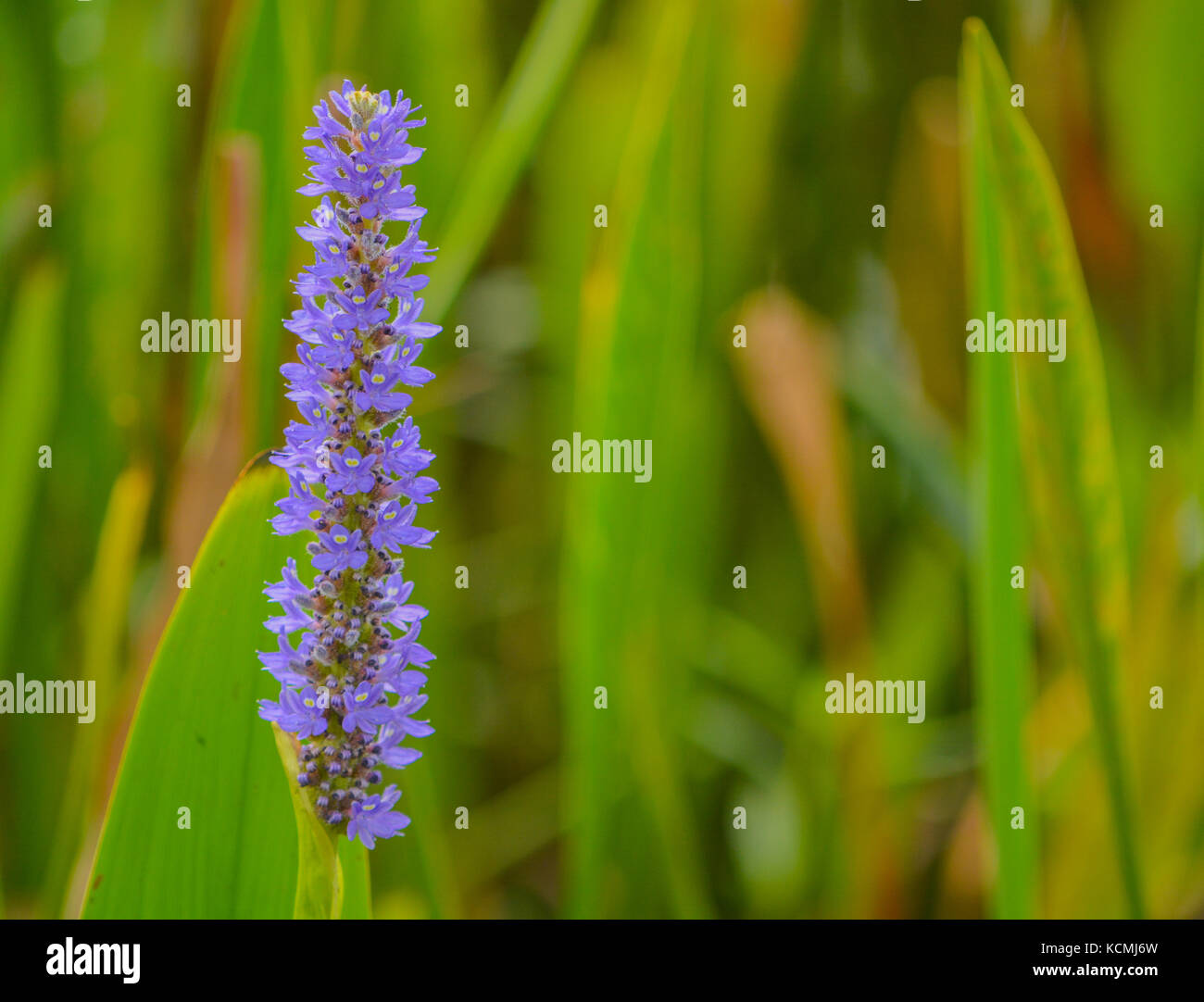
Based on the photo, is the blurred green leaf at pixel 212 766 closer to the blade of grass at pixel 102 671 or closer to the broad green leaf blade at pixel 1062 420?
the blade of grass at pixel 102 671

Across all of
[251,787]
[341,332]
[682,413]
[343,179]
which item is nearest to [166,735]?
[251,787]

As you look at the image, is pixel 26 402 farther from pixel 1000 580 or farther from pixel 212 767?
pixel 1000 580

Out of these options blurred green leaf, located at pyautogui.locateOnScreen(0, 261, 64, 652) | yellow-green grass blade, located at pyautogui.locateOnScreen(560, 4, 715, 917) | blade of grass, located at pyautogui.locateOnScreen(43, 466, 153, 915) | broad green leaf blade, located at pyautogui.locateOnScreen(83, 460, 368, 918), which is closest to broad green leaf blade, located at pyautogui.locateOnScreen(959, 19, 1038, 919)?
yellow-green grass blade, located at pyautogui.locateOnScreen(560, 4, 715, 917)

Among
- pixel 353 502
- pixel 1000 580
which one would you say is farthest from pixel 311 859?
pixel 1000 580

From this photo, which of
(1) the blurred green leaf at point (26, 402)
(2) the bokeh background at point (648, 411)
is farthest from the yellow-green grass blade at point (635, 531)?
(1) the blurred green leaf at point (26, 402)

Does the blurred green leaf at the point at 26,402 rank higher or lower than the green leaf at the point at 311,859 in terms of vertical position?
higher

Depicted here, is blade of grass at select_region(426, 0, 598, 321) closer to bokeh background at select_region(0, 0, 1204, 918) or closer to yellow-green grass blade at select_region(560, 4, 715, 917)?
bokeh background at select_region(0, 0, 1204, 918)
